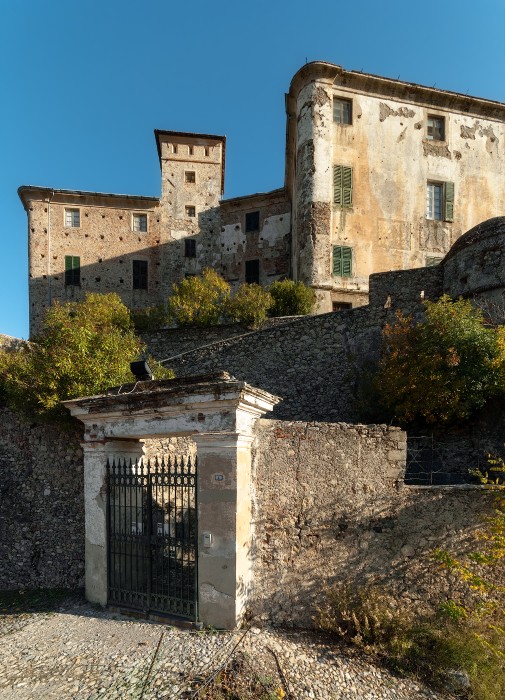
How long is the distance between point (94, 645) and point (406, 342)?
819 centimetres

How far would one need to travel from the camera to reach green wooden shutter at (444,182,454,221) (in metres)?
19.2

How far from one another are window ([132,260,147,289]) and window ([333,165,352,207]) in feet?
38.0

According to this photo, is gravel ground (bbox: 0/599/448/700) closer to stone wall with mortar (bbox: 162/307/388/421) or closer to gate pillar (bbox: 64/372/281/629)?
gate pillar (bbox: 64/372/281/629)

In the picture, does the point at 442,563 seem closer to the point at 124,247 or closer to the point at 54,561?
the point at 54,561

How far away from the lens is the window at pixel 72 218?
23406 mm

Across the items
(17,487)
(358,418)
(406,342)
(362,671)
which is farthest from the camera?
(358,418)

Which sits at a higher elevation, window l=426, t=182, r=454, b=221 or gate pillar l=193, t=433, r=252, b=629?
window l=426, t=182, r=454, b=221

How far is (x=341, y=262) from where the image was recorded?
18.1m

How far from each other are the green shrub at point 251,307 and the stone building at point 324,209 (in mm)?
2766

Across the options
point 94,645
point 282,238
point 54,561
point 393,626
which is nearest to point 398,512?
point 393,626

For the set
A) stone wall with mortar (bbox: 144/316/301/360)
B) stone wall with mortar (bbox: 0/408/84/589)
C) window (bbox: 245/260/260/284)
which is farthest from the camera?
window (bbox: 245/260/260/284)

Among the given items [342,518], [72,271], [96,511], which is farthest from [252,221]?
[342,518]

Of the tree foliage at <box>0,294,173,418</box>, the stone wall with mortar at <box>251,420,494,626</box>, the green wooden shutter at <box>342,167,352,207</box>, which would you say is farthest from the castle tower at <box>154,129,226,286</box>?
the stone wall with mortar at <box>251,420,494,626</box>

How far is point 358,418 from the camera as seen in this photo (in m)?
10.9
